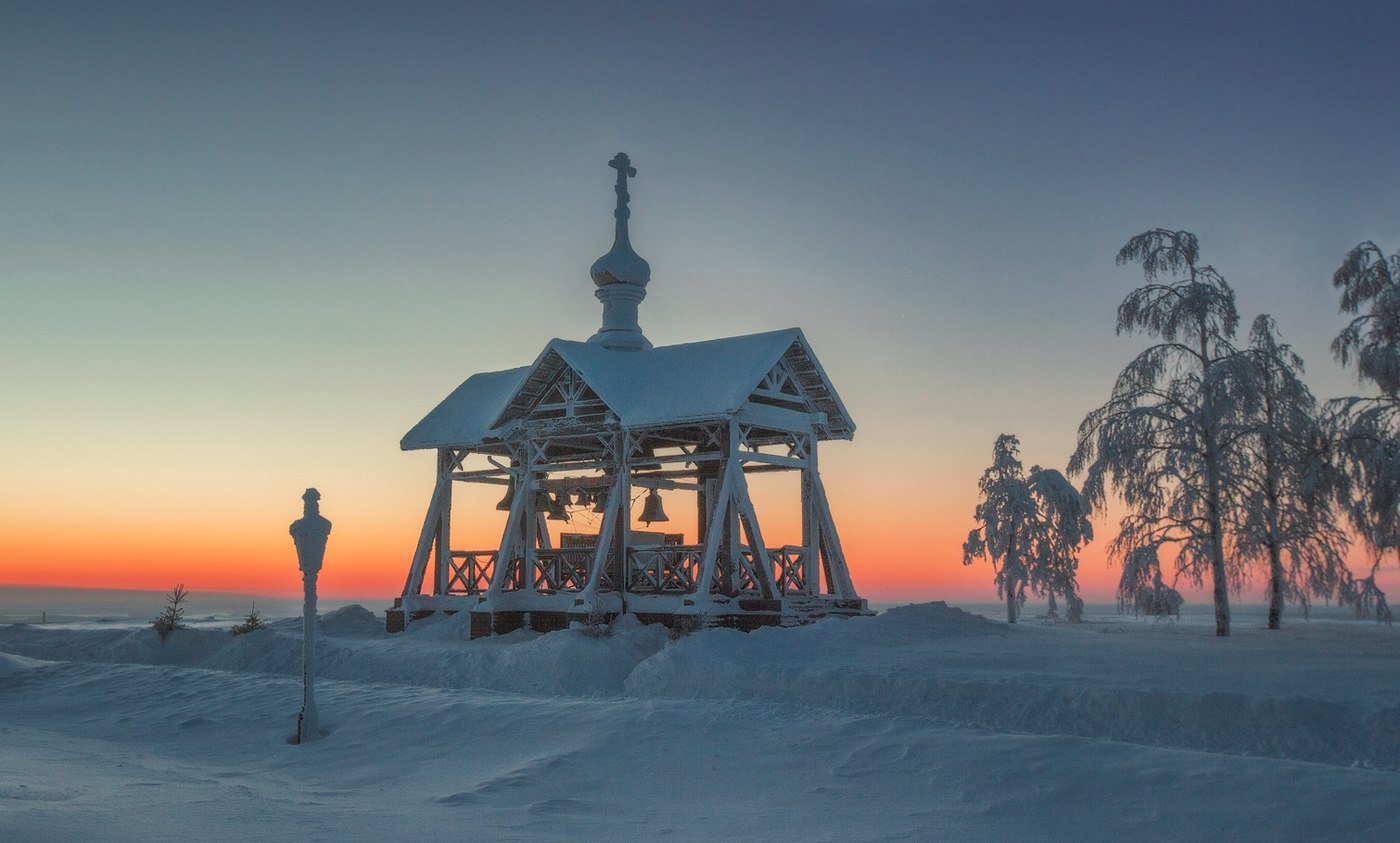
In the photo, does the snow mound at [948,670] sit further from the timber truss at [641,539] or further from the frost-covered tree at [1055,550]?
the frost-covered tree at [1055,550]

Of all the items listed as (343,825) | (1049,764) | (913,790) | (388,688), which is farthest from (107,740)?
(1049,764)

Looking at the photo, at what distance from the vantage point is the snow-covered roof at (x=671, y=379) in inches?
908

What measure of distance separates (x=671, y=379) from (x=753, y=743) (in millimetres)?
13368

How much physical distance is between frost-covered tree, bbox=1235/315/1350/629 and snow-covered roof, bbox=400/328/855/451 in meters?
8.81

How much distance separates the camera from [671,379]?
24.7 m

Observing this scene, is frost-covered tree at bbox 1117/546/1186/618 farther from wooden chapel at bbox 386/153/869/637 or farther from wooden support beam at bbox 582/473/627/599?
wooden support beam at bbox 582/473/627/599

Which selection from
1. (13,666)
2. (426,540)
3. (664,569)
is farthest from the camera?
(426,540)

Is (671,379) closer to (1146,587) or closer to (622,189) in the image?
(622,189)

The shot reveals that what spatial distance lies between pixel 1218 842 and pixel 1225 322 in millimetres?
16969

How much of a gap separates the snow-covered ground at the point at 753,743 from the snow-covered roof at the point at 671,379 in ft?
17.6

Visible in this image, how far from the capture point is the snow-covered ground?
8930mm

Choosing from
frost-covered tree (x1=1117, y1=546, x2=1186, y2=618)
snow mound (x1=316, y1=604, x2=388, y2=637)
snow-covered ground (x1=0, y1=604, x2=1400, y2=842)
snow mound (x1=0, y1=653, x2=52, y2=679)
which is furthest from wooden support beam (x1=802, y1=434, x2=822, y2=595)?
snow mound (x1=0, y1=653, x2=52, y2=679)

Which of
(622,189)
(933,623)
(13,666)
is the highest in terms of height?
(622,189)

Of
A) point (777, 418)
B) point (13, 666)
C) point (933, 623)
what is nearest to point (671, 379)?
point (777, 418)
